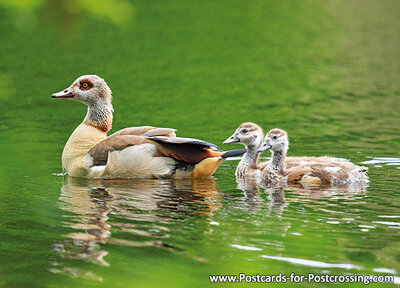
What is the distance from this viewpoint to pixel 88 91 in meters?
11.5

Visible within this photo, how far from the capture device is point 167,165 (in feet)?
35.7

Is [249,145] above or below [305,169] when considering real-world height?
above

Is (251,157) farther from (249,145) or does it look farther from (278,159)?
(278,159)

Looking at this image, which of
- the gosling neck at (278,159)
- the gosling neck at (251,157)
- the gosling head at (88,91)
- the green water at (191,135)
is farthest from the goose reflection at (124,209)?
the gosling head at (88,91)

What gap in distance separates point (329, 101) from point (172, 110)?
4.74m

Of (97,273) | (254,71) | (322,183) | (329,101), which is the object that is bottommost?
(97,273)

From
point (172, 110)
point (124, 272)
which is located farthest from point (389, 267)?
point (172, 110)

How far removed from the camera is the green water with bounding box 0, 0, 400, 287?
5.73 m

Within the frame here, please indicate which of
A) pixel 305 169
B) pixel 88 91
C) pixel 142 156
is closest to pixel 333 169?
pixel 305 169

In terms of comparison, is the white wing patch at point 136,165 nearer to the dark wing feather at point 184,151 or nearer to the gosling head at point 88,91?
the dark wing feather at point 184,151

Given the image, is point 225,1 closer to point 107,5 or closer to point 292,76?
point 292,76

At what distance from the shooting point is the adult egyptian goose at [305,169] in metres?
10.3

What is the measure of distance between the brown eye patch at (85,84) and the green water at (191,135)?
1166mm

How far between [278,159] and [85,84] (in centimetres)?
358
